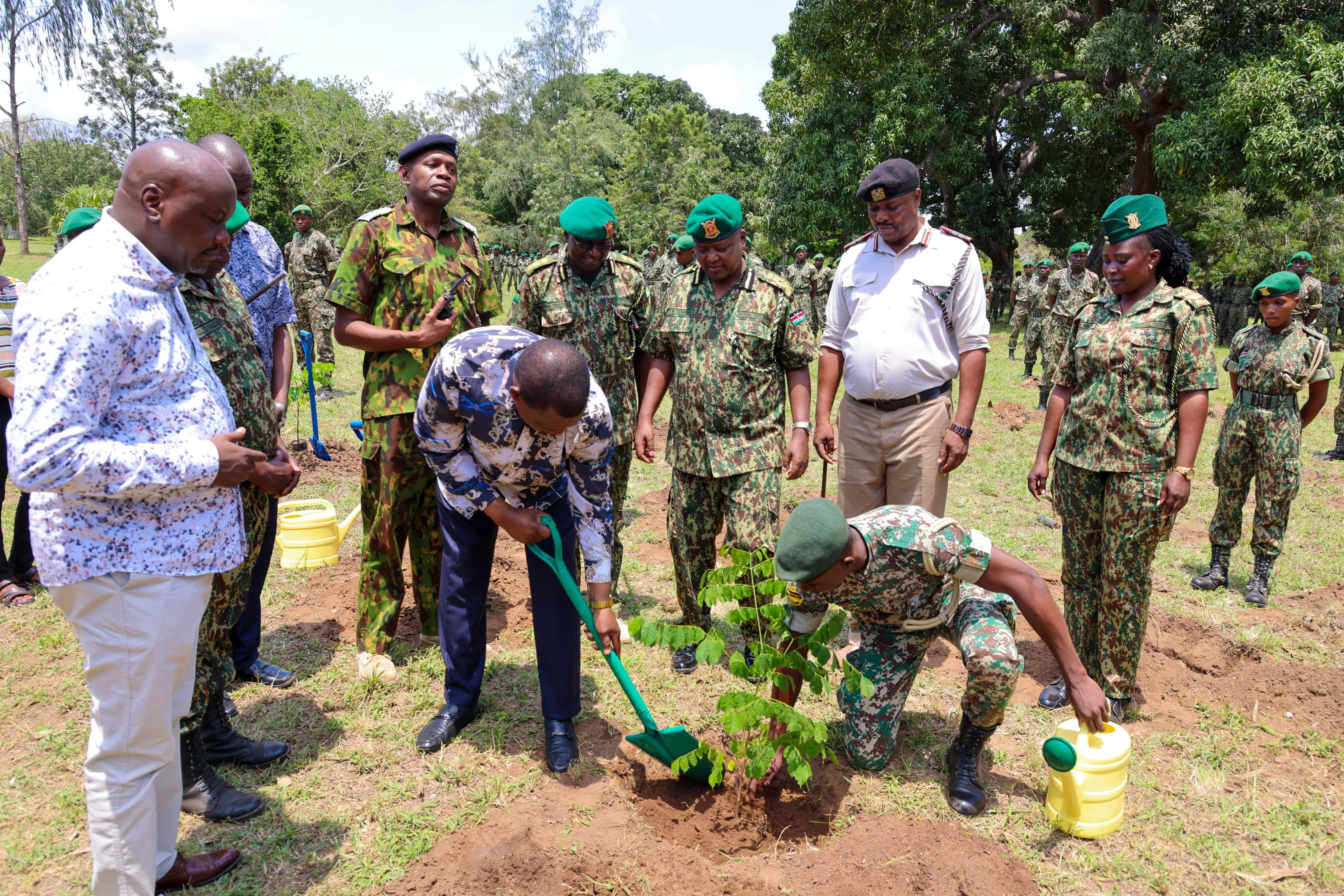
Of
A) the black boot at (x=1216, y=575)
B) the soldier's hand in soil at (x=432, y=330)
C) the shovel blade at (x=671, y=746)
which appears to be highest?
the soldier's hand in soil at (x=432, y=330)

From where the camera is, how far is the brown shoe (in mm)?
2463

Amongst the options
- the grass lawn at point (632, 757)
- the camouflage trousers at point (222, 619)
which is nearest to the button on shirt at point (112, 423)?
the camouflage trousers at point (222, 619)

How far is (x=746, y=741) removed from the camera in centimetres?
296

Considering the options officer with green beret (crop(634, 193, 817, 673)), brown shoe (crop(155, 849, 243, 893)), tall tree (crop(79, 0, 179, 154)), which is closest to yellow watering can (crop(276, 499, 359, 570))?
officer with green beret (crop(634, 193, 817, 673))

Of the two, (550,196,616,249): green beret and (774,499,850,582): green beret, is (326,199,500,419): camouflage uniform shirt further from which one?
(774,499,850,582): green beret

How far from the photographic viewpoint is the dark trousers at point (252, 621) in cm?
361

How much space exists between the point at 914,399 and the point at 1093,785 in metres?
1.70

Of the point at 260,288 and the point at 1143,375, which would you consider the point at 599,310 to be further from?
the point at 1143,375

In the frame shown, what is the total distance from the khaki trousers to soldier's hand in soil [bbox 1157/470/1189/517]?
0.88m

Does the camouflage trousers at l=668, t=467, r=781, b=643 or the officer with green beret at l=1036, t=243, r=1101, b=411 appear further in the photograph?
the officer with green beret at l=1036, t=243, r=1101, b=411

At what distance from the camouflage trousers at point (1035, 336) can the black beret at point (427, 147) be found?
11.1 metres

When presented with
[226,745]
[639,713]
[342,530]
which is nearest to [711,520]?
[639,713]

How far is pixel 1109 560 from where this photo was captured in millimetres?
3568

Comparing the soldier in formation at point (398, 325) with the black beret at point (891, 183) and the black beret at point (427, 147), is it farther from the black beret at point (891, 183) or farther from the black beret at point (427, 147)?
the black beret at point (891, 183)
